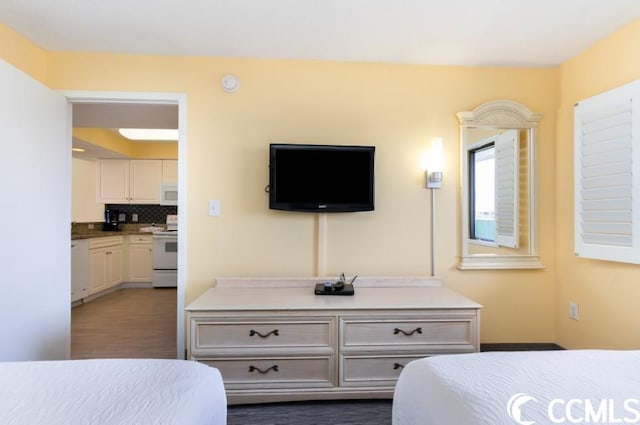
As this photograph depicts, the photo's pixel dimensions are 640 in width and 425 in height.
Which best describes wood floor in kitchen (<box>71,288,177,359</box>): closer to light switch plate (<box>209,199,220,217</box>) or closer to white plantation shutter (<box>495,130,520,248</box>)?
light switch plate (<box>209,199,220,217</box>)

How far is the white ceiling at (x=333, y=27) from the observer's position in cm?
188

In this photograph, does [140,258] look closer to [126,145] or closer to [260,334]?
[126,145]

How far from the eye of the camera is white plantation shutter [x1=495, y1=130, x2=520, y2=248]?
2.62 meters

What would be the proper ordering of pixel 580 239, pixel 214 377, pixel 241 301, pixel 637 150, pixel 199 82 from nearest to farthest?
pixel 214 377, pixel 637 150, pixel 241 301, pixel 580 239, pixel 199 82

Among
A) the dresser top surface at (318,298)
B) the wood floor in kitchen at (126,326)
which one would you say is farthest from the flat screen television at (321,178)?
the wood floor in kitchen at (126,326)

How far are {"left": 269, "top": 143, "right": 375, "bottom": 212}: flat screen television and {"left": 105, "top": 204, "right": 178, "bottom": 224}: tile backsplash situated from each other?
4.05 m

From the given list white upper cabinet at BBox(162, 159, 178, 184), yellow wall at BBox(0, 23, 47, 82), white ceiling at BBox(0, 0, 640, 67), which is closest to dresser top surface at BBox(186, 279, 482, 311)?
white ceiling at BBox(0, 0, 640, 67)

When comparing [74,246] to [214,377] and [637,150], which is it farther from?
[637,150]

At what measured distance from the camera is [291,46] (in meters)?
2.31

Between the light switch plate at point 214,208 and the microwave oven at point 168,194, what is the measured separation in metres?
3.41

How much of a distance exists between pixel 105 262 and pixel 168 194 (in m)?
1.38

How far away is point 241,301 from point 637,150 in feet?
8.16

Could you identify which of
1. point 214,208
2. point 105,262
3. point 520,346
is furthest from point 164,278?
point 520,346

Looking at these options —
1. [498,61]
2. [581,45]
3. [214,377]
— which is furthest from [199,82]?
[581,45]
